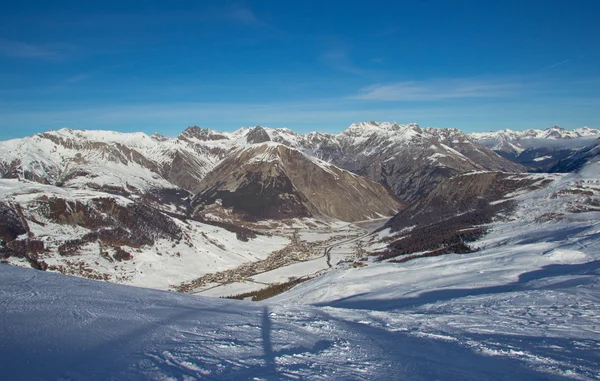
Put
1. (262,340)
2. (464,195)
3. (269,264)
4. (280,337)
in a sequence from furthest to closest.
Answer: (464,195) < (269,264) < (280,337) < (262,340)

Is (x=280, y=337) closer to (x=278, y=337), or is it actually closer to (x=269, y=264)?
(x=278, y=337)

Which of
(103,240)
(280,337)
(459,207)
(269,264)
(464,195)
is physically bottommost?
(269,264)

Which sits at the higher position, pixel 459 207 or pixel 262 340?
pixel 459 207

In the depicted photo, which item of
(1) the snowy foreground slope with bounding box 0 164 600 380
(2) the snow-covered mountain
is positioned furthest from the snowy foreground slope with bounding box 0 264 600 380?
(2) the snow-covered mountain

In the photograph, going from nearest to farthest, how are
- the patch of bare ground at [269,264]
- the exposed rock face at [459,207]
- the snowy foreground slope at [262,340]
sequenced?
the snowy foreground slope at [262,340] → the patch of bare ground at [269,264] → the exposed rock face at [459,207]

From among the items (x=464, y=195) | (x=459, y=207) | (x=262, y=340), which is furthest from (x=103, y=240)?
(x=464, y=195)

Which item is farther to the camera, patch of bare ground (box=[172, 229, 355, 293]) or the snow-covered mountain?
patch of bare ground (box=[172, 229, 355, 293])

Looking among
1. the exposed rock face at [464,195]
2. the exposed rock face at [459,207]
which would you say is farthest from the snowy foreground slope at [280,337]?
the exposed rock face at [464,195]

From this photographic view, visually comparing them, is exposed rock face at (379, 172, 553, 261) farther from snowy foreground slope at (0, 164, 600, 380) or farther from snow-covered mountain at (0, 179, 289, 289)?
snowy foreground slope at (0, 164, 600, 380)

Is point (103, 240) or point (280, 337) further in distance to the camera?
point (103, 240)

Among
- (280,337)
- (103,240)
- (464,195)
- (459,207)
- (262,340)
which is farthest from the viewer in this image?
(464,195)

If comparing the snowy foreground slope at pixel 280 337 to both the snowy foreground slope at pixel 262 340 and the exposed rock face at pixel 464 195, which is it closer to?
the snowy foreground slope at pixel 262 340
